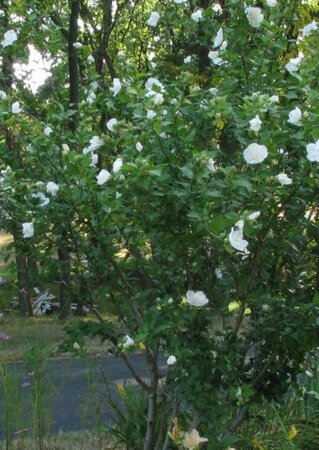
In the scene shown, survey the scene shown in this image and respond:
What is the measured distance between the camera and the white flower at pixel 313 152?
274 centimetres

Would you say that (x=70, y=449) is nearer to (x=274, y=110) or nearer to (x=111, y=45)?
(x=274, y=110)

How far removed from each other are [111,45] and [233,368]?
458 inches

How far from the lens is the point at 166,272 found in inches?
144

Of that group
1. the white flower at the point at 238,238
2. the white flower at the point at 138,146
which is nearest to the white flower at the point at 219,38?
the white flower at the point at 138,146

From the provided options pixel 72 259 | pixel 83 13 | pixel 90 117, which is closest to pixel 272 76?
pixel 90 117

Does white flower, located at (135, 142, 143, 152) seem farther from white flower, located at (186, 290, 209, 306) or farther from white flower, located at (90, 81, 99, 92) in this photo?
white flower, located at (90, 81, 99, 92)

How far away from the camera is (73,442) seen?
17.0 ft

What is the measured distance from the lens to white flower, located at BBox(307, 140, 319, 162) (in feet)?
9.00

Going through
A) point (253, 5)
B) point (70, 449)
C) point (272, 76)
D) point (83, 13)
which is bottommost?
point (70, 449)

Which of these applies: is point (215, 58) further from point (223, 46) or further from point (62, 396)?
point (62, 396)

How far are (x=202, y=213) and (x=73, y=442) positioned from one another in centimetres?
294

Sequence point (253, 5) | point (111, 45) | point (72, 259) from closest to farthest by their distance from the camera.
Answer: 1. point (72, 259)
2. point (253, 5)
3. point (111, 45)

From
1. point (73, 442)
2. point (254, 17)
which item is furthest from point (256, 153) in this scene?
point (73, 442)

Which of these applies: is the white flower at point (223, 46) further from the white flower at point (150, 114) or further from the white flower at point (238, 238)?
the white flower at point (238, 238)
